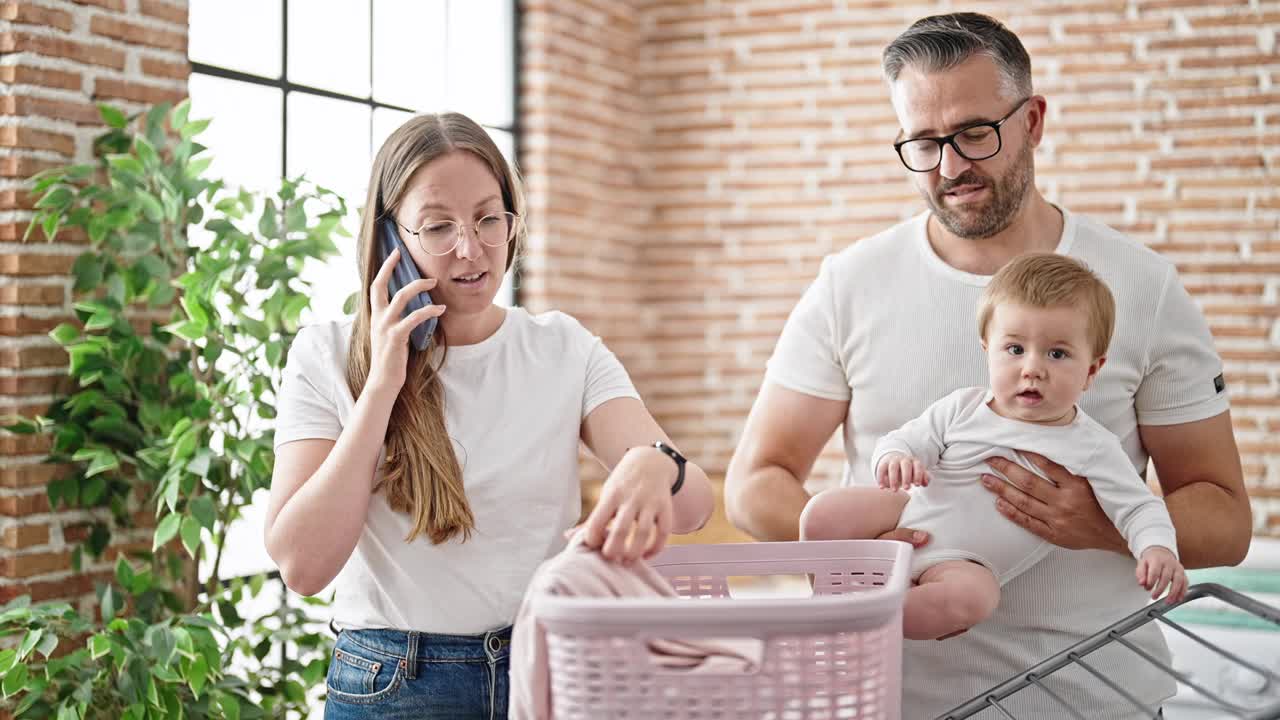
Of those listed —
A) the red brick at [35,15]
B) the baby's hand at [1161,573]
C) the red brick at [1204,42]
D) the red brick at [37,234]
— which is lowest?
the baby's hand at [1161,573]

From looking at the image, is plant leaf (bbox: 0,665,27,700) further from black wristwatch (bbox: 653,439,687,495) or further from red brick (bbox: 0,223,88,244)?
black wristwatch (bbox: 653,439,687,495)

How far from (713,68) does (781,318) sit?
1.18 metres

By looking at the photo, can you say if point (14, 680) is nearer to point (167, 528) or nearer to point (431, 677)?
point (167, 528)

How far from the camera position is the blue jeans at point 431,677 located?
1.69 meters

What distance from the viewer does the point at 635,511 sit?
4.17 feet

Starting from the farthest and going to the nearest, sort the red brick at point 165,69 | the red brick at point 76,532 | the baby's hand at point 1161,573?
the red brick at point 165,69, the red brick at point 76,532, the baby's hand at point 1161,573

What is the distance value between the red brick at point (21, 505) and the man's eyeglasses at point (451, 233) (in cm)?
160

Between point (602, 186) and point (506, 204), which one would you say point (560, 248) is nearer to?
point (602, 186)

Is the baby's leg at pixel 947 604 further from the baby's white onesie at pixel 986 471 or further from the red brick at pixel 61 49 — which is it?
the red brick at pixel 61 49

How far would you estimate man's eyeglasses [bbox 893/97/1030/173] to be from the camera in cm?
185

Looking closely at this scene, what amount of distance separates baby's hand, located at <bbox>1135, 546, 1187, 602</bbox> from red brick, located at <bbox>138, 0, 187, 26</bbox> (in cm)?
275

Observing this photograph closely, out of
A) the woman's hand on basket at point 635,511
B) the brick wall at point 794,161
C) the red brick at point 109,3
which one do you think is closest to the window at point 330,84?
the brick wall at point 794,161

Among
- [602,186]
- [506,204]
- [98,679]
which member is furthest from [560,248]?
[506,204]

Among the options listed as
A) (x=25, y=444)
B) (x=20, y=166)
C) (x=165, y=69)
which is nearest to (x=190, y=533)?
(x=25, y=444)
